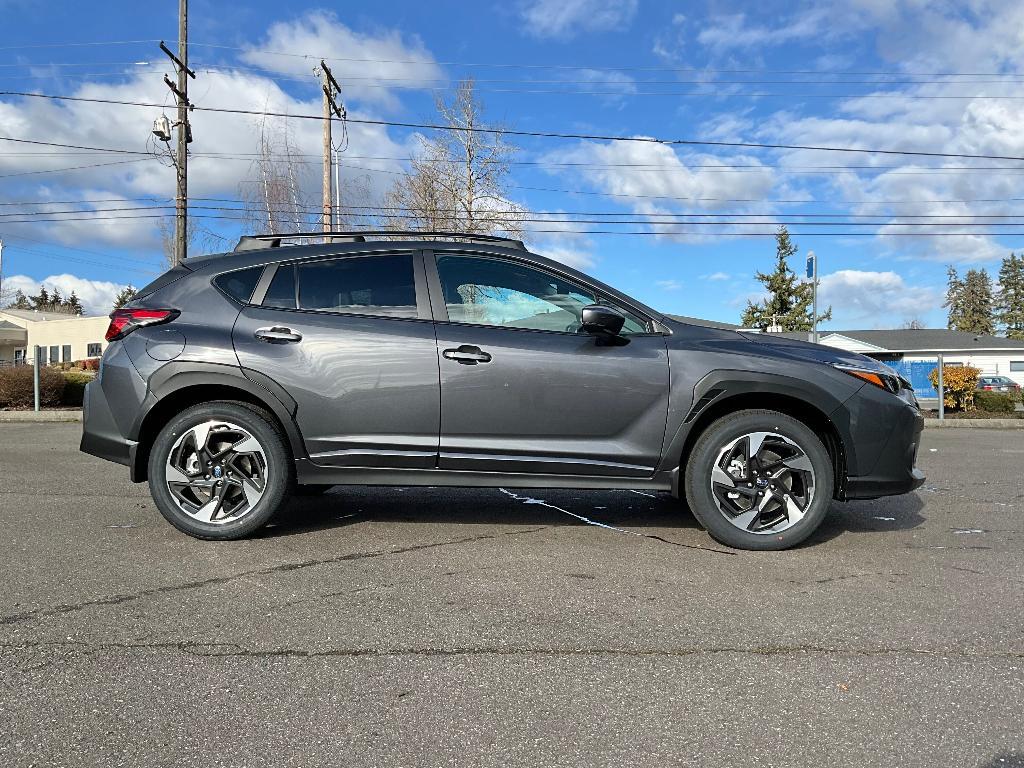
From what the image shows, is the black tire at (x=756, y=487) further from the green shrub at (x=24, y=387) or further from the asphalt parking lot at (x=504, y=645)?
the green shrub at (x=24, y=387)

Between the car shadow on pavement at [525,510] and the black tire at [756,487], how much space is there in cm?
35

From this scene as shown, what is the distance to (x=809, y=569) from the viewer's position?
3.81m

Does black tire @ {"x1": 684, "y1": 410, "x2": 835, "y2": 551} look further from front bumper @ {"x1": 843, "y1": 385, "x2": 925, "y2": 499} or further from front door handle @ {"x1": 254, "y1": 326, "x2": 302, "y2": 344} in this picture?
front door handle @ {"x1": 254, "y1": 326, "x2": 302, "y2": 344}

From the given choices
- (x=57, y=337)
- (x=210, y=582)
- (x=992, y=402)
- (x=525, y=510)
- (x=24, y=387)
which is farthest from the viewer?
(x=57, y=337)

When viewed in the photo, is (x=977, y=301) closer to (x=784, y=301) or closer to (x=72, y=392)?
(x=784, y=301)

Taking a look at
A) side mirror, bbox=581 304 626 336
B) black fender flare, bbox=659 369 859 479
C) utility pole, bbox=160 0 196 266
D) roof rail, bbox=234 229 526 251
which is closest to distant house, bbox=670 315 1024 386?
utility pole, bbox=160 0 196 266

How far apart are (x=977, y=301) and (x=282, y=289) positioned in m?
115

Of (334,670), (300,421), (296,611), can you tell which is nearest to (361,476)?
(300,421)

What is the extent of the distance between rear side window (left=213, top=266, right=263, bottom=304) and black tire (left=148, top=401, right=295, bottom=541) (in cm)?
69

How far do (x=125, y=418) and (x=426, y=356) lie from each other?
69.7 inches

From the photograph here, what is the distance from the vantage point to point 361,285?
4484 millimetres

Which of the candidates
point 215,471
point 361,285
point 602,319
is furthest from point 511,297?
point 215,471

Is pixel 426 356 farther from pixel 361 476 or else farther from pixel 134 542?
pixel 134 542

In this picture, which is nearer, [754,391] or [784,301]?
[754,391]
